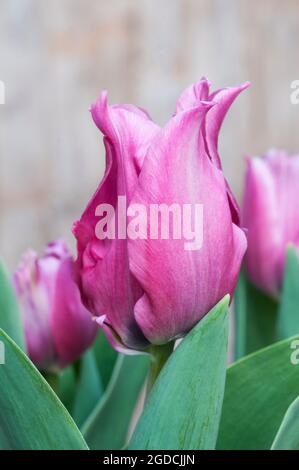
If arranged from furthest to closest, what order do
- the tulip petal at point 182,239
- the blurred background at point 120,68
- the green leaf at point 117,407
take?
the blurred background at point 120,68 → the green leaf at point 117,407 → the tulip petal at point 182,239

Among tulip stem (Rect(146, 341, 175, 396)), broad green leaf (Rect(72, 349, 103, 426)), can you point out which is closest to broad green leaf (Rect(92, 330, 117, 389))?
broad green leaf (Rect(72, 349, 103, 426))

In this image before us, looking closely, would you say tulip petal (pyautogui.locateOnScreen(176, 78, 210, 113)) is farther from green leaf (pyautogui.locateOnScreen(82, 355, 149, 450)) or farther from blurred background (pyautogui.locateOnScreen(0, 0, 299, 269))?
blurred background (pyautogui.locateOnScreen(0, 0, 299, 269))

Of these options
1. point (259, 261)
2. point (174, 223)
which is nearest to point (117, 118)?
point (174, 223)

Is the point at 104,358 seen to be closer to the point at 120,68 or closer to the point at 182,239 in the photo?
the point at 182,239

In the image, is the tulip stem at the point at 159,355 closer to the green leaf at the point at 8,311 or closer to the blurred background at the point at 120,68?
the green leaf at the point at 8,311

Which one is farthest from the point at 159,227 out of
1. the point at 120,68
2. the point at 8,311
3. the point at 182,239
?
the point at 120,68

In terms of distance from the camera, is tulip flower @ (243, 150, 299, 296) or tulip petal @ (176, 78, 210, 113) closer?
tulip petal @ (176, 78, 210, 113)

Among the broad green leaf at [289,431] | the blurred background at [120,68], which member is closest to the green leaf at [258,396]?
the broad green leaf at [289,431]
